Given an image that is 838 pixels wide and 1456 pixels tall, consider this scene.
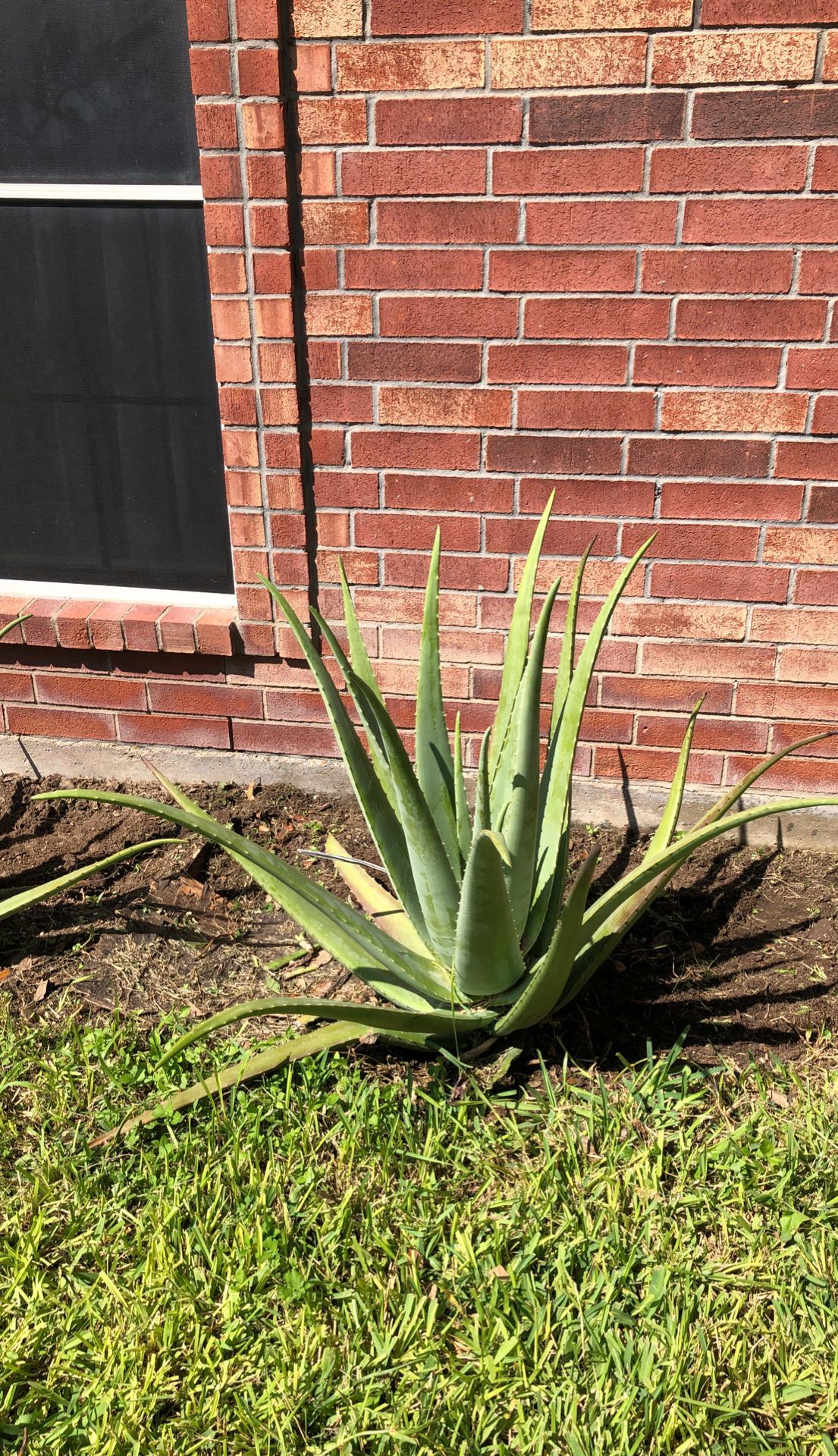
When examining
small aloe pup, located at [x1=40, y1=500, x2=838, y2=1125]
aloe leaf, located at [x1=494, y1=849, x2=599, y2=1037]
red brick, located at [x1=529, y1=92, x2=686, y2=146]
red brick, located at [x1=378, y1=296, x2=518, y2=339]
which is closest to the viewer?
aloe leaf, located at [x1=494, y1=849, x2=599, y2=1037]

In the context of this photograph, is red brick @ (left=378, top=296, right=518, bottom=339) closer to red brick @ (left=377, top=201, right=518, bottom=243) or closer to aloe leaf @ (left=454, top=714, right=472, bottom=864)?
red brick @ (left=377, top=201, right=518, bottom=243)

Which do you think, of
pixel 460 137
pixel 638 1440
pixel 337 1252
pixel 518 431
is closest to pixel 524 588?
pixel 518 431

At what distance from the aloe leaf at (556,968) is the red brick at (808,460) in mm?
1227

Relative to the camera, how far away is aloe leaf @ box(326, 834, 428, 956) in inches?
100

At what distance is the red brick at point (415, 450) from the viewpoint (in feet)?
9.46

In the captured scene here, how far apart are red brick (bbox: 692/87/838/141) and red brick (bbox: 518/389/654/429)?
1.91 feet

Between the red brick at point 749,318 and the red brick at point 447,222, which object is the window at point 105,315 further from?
→ the red brick at point 749,318

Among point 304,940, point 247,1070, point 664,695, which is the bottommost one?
point 304,940

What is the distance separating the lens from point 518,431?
2.84 m

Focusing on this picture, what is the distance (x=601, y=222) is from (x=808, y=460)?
751 millimetres

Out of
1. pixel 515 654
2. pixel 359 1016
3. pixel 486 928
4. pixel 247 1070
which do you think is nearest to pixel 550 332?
pixel 515 654

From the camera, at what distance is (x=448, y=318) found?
9.12 feet

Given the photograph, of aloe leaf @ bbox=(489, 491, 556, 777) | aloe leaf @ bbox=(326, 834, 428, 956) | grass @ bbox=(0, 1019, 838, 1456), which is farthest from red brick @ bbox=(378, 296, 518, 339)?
grass @ bbox=(0, 1019, 838, 1456)

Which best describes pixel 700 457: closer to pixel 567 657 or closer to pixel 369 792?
pixel 567 657
